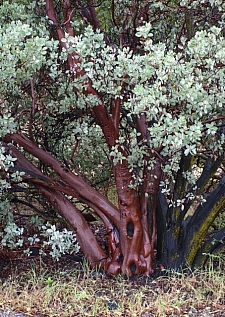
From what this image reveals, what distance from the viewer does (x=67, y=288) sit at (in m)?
3.80

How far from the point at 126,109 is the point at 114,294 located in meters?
1.67

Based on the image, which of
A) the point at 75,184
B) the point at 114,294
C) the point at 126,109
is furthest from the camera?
the point at 75,184

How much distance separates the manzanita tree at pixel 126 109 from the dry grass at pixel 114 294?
0.23 metres

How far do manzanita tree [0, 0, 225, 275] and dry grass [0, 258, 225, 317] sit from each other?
0.23 m

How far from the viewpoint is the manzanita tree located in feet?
10.4

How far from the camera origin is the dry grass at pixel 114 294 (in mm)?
3463

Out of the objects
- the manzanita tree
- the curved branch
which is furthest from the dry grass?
the curved branch

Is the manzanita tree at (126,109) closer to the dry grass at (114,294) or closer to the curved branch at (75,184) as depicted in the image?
the curved branch at (75,184)

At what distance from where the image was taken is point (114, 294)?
3746mm

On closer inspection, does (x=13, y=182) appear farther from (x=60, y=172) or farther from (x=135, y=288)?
(x=135, y=288)

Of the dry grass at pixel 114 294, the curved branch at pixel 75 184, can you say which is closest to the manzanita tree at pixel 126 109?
the curved branch at pixel 75 184

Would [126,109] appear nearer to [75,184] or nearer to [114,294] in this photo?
[75,184]

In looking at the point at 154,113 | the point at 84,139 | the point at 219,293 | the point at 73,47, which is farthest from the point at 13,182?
the point at 219,293

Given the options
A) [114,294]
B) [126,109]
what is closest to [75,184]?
[126,109]
